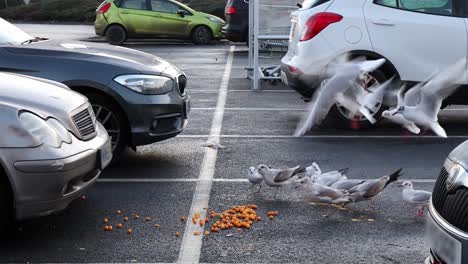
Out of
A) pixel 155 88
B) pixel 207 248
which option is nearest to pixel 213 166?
pixel 155 88

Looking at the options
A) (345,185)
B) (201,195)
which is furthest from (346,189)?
(201,195)

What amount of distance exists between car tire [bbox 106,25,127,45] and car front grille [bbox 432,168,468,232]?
19.9 metres

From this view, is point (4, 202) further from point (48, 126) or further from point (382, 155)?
point (382, 155)

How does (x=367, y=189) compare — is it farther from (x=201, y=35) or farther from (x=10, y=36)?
(x=201, y=35)

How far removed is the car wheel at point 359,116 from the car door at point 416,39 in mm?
275

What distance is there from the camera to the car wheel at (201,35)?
22984 mm

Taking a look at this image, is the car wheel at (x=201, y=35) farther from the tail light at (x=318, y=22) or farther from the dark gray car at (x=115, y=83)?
the dark gray car at (x=115, y=83)

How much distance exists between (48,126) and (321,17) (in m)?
4.90

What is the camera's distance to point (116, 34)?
2306 centimetres

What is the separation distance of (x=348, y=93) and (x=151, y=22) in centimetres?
1513

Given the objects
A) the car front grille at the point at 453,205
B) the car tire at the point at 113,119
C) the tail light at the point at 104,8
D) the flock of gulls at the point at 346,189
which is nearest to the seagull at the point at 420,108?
the flock of gulls at the point at 346,189

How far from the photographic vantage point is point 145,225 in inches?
224

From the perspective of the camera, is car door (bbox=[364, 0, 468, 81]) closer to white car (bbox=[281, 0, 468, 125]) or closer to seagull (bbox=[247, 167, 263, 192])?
white car (bbox=[281, 0, 468, 125])

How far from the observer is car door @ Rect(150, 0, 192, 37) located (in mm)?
22906
